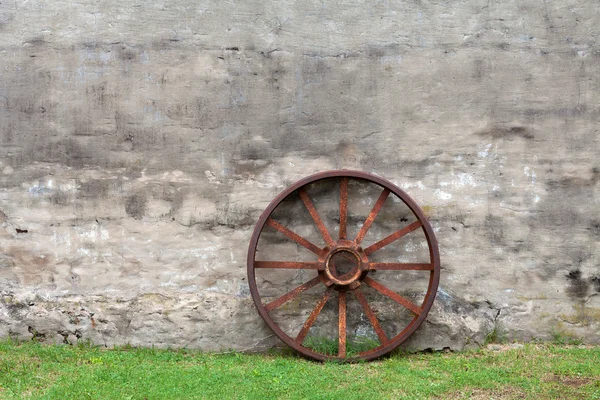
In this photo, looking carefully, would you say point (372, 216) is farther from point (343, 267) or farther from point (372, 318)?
point (372, 318)

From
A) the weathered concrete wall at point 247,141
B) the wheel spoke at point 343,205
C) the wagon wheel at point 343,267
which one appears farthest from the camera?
the weathered concrete wall at point 247,141

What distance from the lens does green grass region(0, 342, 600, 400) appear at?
4.46m

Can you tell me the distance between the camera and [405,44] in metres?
5.43

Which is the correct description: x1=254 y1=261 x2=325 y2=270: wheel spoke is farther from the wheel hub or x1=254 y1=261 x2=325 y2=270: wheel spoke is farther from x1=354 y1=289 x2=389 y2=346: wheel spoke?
x1=354 y1=289 x2=389 y2=346: wheel spoke

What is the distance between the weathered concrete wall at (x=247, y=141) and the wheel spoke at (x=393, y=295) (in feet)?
0.91

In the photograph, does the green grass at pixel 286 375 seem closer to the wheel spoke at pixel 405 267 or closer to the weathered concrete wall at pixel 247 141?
the weathered concrete wall at pixel 247 141

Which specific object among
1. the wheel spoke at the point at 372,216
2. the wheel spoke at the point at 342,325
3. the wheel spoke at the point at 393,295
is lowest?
the wheel spoke at the point at 342,325

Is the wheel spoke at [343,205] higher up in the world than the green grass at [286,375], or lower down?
higher up

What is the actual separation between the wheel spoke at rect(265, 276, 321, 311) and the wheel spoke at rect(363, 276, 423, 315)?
1.39ft

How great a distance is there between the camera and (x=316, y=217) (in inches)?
209

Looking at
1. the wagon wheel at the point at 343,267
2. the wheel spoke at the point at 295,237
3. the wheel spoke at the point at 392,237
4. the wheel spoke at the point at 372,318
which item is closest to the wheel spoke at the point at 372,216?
the wagon wheel at the point at 343,267

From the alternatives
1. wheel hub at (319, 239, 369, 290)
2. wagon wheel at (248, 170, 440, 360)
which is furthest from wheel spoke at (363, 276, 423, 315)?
wheel hub at (319, 239, 369, 290)

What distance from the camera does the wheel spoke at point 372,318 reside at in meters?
5.23

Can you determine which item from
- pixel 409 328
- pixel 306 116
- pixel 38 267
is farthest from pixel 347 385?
pixel 38 267
